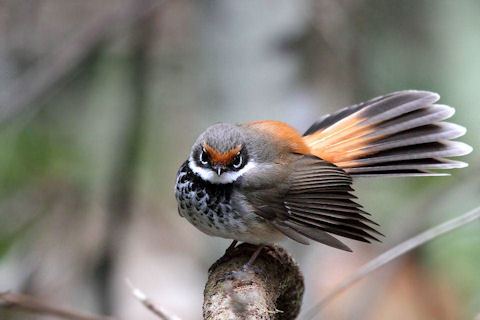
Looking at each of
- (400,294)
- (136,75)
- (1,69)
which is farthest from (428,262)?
(1,69)

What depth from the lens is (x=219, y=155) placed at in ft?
12.5

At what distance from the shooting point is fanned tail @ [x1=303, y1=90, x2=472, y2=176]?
4160 mm

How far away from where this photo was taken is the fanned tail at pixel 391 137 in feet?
13.6

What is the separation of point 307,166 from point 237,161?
1.12 ft

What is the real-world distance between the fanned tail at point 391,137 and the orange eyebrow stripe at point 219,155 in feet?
1.87

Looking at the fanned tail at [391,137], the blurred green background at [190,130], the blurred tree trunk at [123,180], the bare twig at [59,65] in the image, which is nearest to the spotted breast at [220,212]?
the fanned tail at [391,137]

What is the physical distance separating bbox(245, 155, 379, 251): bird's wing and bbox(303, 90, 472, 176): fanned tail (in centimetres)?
27

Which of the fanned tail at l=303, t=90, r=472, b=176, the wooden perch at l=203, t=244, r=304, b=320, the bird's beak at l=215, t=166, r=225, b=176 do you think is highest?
the fanned tail at l=303, t=90, r=472, b=176

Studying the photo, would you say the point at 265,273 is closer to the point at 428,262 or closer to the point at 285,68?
the point at 285,68

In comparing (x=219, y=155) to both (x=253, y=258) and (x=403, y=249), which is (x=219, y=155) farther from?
(x=403, y=249)

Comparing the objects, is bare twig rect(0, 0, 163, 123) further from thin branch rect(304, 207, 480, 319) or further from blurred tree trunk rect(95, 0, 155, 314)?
thin branch rect(304, 207, 480, 319)

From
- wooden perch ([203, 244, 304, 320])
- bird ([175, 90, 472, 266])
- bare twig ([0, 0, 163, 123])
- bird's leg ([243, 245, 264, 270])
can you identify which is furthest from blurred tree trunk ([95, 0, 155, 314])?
bird's leg ([243, 245, 264, 270])

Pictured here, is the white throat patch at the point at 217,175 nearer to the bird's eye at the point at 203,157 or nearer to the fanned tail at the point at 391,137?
the bird's eye at the point at 203,157

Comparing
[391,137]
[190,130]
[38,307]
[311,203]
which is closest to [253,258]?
[311,203]
